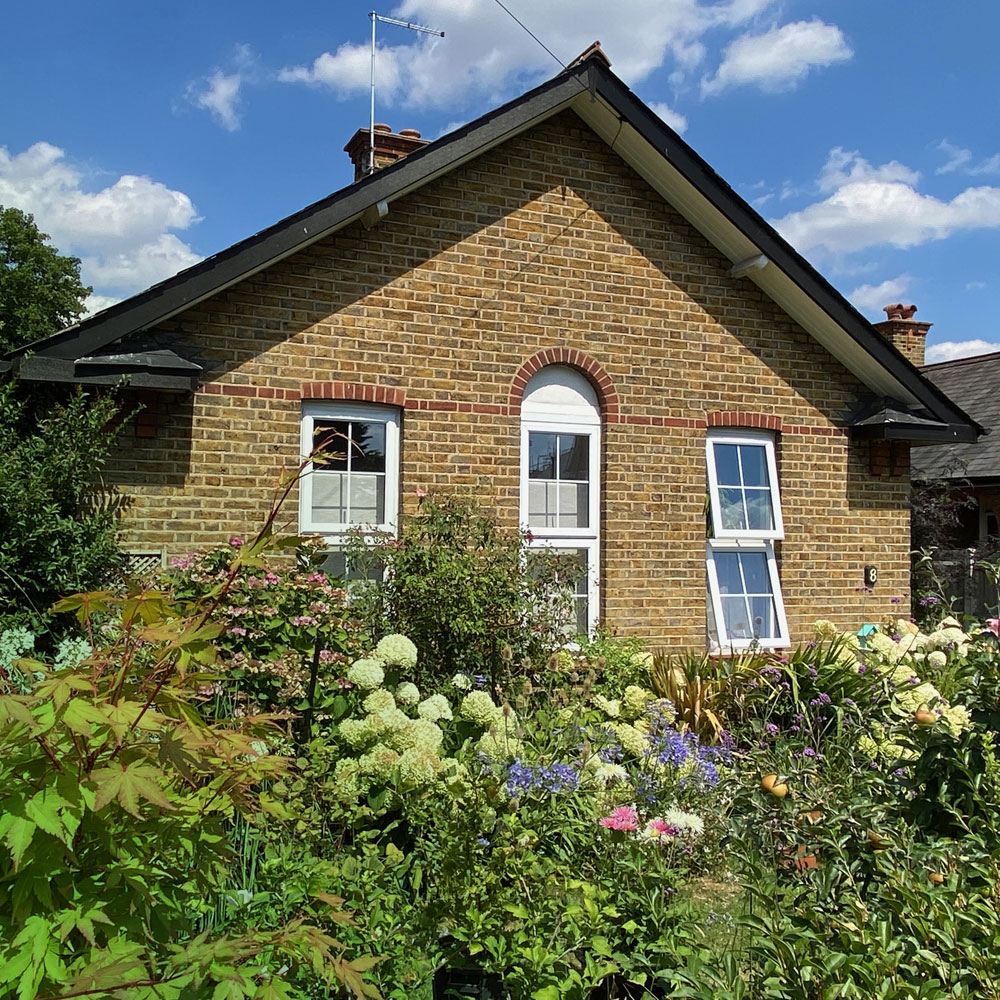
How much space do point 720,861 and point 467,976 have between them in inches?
70.9

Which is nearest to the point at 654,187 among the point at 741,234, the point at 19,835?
the point at 741,234

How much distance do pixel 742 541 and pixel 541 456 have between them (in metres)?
2.34

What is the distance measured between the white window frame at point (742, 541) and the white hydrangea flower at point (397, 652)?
484 cm

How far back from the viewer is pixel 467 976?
307cm

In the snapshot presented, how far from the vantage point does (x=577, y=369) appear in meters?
8.59

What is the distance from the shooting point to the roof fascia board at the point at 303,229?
21.4 feet

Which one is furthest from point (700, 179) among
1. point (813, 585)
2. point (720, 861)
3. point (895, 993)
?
point (895, 993)

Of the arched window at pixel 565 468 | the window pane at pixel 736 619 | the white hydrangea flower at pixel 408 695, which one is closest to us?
the white hydrangea flower at pixel 408 695

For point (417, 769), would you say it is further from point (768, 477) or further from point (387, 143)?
point (387, 143)

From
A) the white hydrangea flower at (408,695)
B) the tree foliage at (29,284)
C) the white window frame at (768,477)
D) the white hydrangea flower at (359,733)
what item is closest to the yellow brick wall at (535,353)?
the white window frame at (768,477)

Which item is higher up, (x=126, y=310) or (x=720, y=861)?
(x=126, y=310)

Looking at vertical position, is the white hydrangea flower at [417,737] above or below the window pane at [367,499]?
below

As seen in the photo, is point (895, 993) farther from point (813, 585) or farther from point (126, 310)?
point (813, 585)

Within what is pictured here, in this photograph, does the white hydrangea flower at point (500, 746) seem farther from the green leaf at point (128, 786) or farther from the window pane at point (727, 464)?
the window pane at point (727, 464)
